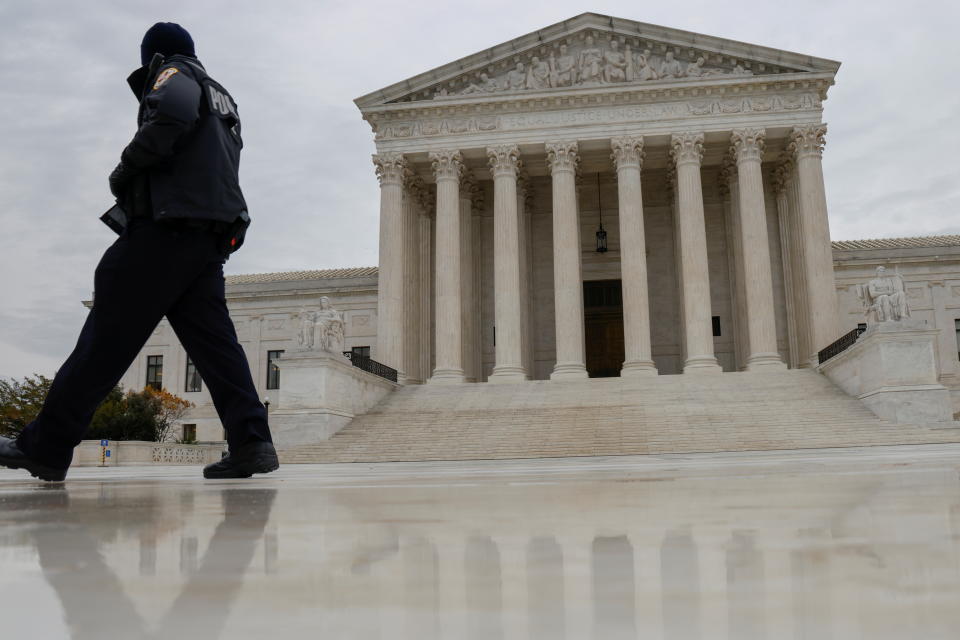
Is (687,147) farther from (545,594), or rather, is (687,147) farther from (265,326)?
(545,594)

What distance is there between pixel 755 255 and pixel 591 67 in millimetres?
9219

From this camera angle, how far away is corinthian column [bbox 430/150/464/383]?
28.1 meters

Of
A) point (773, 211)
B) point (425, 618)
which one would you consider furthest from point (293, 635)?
point (773, 211)

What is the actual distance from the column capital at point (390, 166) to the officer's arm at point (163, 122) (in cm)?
2554

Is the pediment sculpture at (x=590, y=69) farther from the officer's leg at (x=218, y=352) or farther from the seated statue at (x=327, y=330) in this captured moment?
the officer's leg at (x=218, y=352)

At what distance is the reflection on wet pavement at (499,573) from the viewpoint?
96 cm

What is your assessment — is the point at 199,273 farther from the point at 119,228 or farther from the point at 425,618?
the point at 425,618

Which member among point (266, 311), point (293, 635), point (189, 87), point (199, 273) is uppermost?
point (266, 311)

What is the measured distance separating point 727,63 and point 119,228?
2813cm

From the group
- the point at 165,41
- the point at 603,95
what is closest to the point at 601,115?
the point at 603,95

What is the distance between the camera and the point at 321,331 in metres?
22.5

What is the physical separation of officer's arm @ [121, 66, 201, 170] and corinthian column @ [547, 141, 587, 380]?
2298 centimetres

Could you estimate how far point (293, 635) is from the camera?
929 millimetres

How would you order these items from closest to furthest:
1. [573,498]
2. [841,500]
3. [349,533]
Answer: [349,533]
[841,500]
[573,498]
